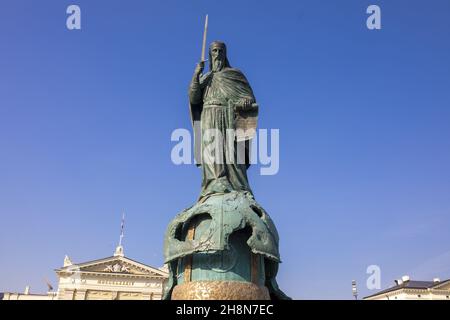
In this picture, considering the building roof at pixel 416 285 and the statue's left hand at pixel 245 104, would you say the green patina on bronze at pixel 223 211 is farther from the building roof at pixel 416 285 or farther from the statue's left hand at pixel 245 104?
the building roof at pixel 416 285

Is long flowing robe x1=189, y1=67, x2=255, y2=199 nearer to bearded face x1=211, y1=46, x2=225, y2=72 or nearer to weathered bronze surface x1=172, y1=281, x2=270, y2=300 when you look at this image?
bearded face x1=211, y1=46, x2=225, y2=72

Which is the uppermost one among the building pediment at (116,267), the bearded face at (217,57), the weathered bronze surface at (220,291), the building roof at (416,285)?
the building pediment at (116,267)

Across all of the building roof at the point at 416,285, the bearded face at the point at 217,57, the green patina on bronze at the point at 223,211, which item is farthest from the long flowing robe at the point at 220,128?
the building roof at the point at 416,285

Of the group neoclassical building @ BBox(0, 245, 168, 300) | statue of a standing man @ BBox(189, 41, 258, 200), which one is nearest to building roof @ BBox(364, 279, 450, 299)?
neoclassical building @ BBox(0, 245, 168, 300)

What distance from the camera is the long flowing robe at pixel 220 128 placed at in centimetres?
802

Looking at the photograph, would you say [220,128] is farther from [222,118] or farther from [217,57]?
[217,57]

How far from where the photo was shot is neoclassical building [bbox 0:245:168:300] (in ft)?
145

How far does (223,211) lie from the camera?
270 inches

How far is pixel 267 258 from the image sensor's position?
6.98 meters

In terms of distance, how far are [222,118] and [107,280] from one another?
41.7 m

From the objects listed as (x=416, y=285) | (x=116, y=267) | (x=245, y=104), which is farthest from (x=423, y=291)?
(x=245, y=104)
